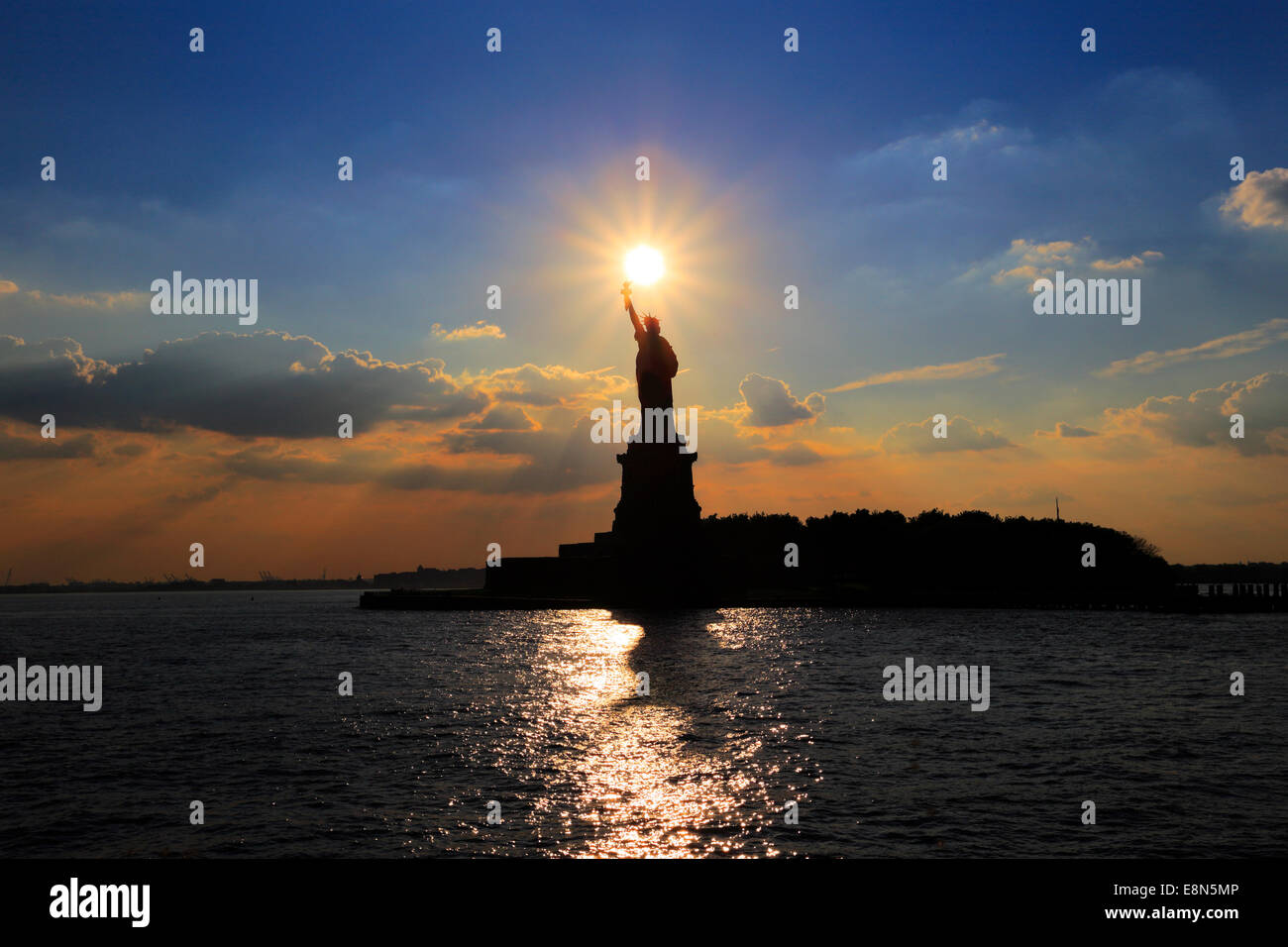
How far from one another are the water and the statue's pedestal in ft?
125

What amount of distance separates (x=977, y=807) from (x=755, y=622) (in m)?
55.8

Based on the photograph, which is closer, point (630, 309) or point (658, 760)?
point (658, 760)

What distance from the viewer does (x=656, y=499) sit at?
83.9m

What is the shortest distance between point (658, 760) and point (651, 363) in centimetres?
6676

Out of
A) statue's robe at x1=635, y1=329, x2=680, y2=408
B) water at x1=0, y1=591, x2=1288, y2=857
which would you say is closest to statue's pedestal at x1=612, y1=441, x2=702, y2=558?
statue's robe at x1=635, y1=329, x2=680, y2=408

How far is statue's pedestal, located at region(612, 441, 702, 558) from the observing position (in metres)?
83.8

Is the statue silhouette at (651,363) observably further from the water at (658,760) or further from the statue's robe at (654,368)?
the water at (658,760)

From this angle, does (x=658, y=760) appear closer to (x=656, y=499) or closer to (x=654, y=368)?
(x=656, y=499)

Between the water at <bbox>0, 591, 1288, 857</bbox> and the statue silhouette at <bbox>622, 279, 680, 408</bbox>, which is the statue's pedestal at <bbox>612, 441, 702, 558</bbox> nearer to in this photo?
the statue silhouette at <bbox>622, 279, 680, 408</bbox>

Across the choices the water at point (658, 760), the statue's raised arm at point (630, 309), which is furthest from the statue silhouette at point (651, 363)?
the water at point (658, 760)

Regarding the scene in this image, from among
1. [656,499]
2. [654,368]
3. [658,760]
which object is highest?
[654,368]

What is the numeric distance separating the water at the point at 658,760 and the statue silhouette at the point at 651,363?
4253 centimetres

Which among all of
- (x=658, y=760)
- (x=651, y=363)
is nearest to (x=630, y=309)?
(x=651, y=363)
